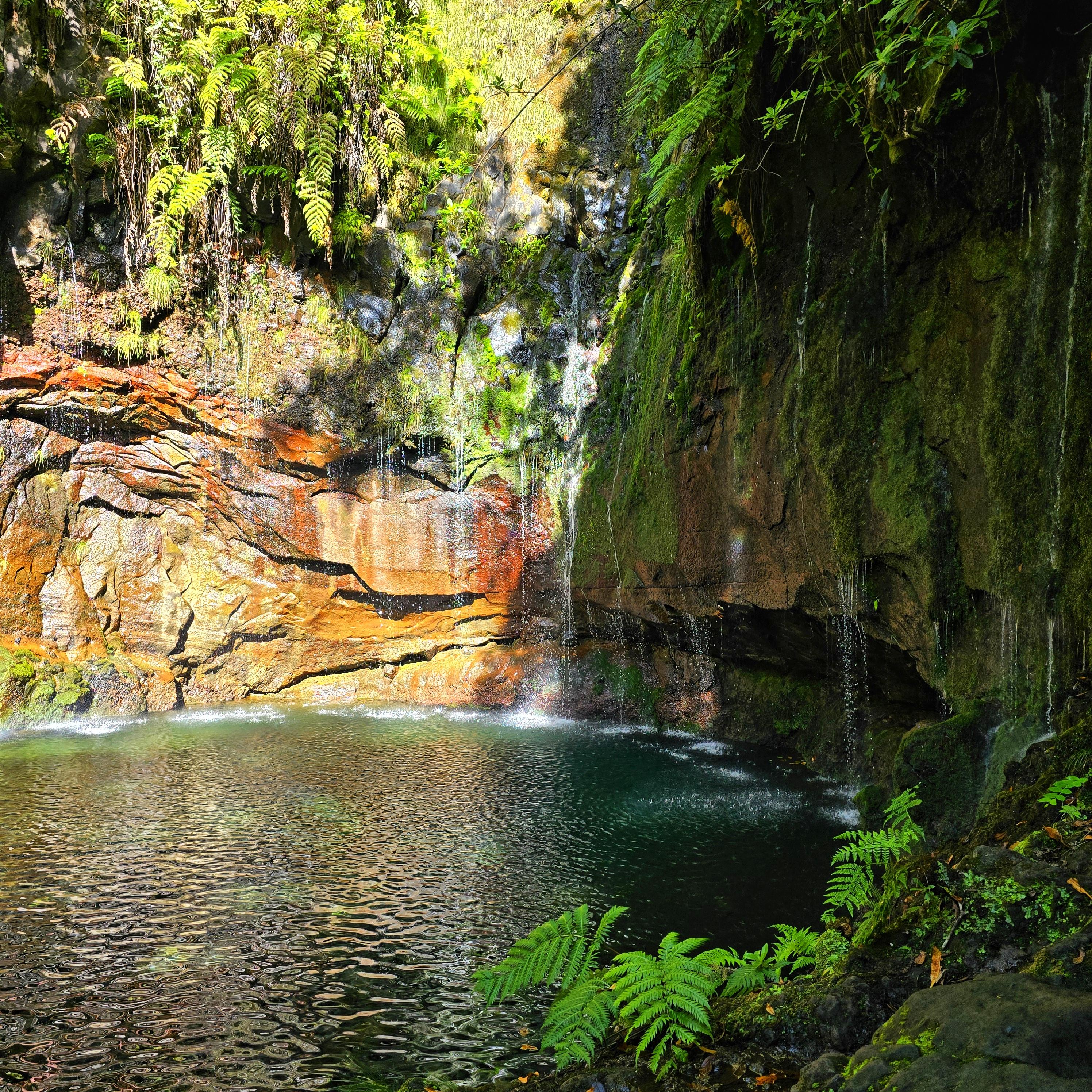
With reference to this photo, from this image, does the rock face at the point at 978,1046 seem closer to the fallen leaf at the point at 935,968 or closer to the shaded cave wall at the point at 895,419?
Result: the fallen leaf at the point at 935,968

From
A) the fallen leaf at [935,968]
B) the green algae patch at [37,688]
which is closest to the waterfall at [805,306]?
the fallen leaf at [935,968]

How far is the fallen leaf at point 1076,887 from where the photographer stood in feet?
7.07

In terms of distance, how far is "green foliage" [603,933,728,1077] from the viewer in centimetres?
224

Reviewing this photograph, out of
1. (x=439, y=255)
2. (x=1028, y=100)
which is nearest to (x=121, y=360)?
(x=439, y=255)

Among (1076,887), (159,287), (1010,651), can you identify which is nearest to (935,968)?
(1076,887)

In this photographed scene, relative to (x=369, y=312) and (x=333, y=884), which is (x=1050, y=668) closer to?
(x=333, y=884)

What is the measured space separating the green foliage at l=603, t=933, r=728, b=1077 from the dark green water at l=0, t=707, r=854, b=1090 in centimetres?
97

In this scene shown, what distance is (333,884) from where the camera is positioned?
5.16 metres

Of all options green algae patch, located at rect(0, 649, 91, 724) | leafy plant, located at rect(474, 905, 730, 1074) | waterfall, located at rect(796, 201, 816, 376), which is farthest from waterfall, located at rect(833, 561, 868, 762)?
green algae patch, located at rect(0, 649, 91, 724)

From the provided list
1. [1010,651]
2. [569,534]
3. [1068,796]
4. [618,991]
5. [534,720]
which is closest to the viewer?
[618,991]

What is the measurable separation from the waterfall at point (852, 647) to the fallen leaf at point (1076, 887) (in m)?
4.30

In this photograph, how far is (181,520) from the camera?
1234 centimetres

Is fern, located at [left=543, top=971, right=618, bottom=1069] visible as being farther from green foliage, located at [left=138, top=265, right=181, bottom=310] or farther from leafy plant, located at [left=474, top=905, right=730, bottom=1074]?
green foliage, located at [left=138, top=265, right=181, bottom=310]

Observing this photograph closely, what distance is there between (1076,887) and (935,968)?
48cm
